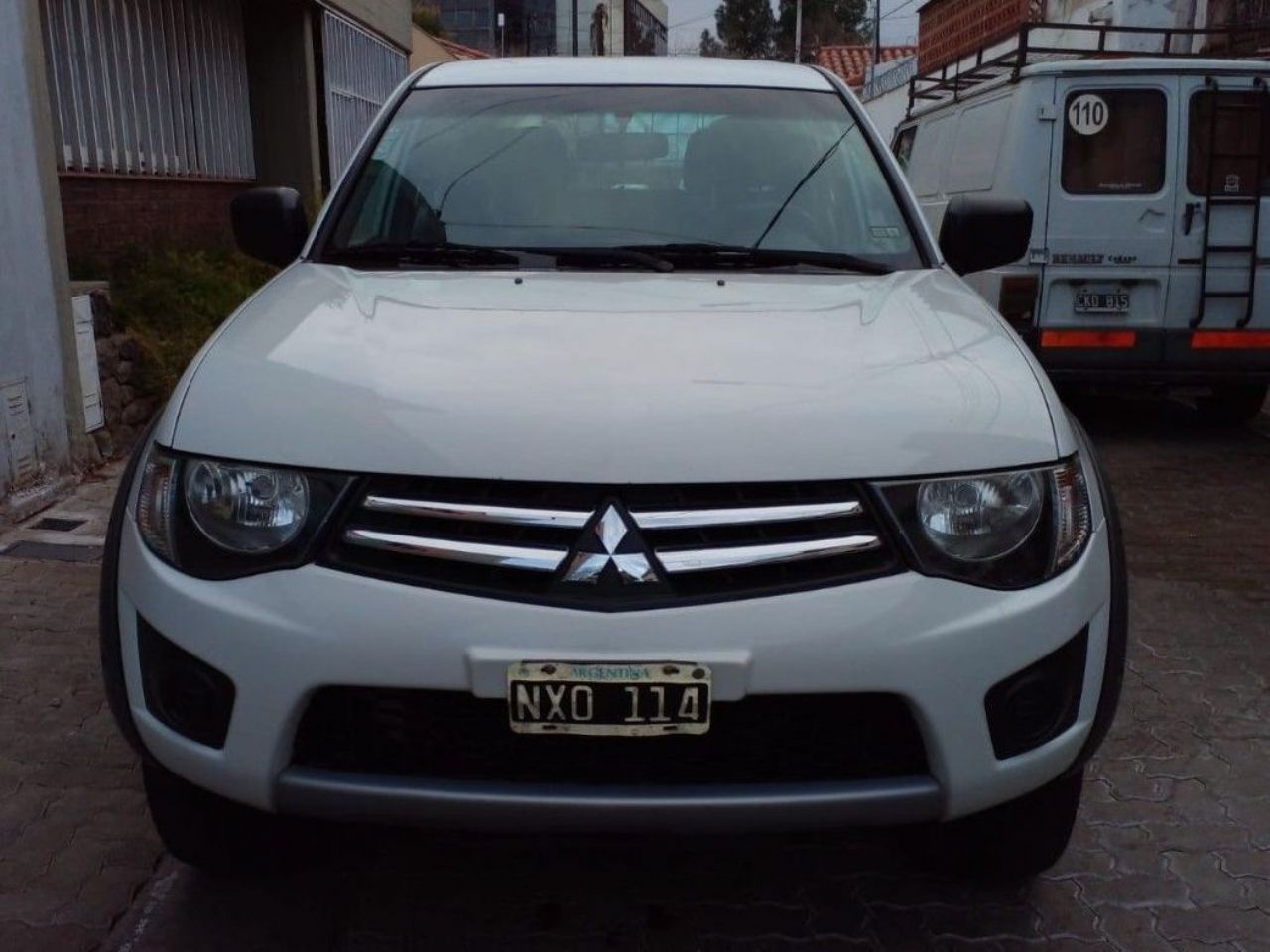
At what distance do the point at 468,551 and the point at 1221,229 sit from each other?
6.74m

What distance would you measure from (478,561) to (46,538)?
3.75 metres

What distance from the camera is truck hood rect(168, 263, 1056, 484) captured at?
213cm

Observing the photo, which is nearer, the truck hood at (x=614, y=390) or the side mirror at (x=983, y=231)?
the truck hood at (x=614, y=390)

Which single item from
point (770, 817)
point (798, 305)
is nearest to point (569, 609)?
point (770, 817)

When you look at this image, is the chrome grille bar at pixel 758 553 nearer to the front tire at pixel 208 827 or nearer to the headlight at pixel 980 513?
the headlight at pixel 980 513

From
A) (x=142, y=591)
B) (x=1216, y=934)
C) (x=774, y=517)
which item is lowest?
(x=1216, y=934)

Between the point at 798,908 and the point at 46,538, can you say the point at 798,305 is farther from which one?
the point at 46,538

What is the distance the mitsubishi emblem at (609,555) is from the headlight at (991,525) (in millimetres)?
411

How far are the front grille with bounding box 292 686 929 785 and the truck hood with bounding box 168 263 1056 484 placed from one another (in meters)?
0.38

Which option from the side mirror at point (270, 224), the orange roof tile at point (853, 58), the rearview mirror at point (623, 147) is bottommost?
the side mirror at point (270, 224)

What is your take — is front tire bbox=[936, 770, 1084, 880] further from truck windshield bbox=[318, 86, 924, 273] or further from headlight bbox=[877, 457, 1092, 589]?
truck windshield bbox=[318, 86, 924, 273]

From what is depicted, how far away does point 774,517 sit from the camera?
6.97ft

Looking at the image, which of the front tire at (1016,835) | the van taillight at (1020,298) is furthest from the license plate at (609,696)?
the van taillight at (1020,298)

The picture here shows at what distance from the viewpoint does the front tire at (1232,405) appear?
826 cm
